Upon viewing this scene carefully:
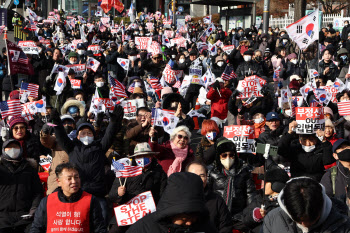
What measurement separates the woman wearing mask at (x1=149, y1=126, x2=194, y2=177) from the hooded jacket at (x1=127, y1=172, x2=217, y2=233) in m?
3.37

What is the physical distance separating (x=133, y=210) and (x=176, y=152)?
1.38 metres

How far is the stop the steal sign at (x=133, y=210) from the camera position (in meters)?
5.63

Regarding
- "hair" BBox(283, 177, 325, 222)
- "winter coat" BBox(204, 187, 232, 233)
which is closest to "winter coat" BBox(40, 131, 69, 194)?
"winter coat" BBox(204, 187, 232, 233)

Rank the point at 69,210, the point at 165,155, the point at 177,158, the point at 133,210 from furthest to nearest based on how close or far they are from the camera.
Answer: the point at 165,155 < the point at 177,158 < the point at 133,210 < the point at 69,210

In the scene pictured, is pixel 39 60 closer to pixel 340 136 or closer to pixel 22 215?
pixel 340 136

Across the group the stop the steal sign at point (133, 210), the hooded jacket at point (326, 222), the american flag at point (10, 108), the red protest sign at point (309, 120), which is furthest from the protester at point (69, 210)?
the american flag at point (10, 108)

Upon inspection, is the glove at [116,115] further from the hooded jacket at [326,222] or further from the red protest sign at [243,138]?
the hooded jacket at [326,222]

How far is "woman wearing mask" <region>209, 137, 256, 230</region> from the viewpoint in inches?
234

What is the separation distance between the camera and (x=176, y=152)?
271 inches

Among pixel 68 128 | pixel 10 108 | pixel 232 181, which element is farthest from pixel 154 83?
pixel 232 181

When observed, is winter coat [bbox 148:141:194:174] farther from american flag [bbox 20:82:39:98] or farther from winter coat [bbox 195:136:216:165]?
american flag [bbox 20:82:39:98]

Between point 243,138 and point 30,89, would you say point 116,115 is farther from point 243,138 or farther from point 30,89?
point 30,89

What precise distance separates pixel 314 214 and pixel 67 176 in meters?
2.37

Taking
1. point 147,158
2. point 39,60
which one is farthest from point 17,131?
point 39,60
